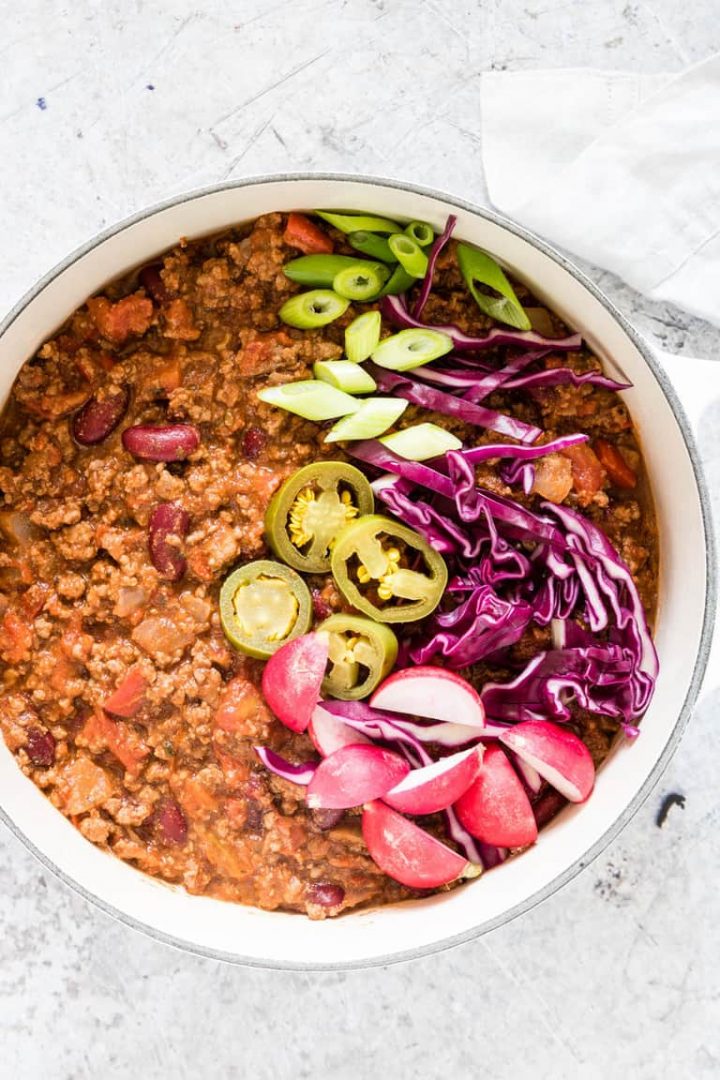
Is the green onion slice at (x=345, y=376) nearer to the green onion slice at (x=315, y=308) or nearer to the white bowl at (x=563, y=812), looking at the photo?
the green onion slice at (x=315, y=308)

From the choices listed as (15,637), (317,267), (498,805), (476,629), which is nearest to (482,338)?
(317,267)

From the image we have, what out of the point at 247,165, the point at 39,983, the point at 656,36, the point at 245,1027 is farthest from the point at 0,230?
the point at 245,1027

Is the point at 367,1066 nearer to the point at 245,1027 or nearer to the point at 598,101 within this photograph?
the point at 245,1027

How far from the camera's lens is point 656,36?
2.93 metres

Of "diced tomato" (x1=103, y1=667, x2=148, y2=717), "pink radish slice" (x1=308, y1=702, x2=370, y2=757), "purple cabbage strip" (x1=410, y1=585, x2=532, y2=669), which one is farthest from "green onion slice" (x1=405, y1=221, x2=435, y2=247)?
"diced tomato" (x1=103, y1=667, x2=148, y2=717)

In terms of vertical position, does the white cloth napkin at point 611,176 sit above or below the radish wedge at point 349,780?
above

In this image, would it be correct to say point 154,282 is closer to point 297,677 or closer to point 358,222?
point 358,222

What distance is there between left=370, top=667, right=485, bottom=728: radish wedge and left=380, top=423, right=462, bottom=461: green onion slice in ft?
1.81

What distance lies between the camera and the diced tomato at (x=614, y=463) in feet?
9.04

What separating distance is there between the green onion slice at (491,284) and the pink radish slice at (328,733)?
43.2 inches

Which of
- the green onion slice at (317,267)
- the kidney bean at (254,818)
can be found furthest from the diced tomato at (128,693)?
the green onion slice at (317,267)

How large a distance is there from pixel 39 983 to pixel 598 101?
298cm

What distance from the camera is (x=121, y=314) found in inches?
104

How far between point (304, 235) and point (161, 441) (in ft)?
2.07
